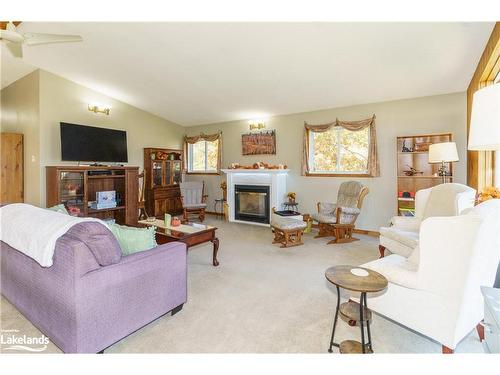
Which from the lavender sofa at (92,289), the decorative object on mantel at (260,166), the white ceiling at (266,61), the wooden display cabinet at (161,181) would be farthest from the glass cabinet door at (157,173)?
the lavender sofa at (92,289)

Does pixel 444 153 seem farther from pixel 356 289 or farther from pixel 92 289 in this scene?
pixel 92 289

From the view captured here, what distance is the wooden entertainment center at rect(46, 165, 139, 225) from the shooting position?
527 cm

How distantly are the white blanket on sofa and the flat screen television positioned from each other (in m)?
3.49

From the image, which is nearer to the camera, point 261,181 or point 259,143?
point 261,181

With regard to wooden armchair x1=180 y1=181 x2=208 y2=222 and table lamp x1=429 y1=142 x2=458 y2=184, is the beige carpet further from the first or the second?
wooden armchair x1=180 y1=181 x2=208 y2=222

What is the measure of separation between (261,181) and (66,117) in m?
4.30

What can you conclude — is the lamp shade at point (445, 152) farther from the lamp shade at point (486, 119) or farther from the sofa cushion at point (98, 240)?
the sofa cushion at point (98, 240)

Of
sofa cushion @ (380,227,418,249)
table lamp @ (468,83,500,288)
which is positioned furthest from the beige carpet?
table lamp @ (468,83,500,288)

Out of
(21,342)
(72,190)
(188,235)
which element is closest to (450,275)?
(188,235)

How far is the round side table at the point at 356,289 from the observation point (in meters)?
1.72

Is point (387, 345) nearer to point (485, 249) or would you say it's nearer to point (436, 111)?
point (485, 249)

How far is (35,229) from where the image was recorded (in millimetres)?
2027

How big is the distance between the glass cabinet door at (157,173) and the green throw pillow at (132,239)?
203 inches
